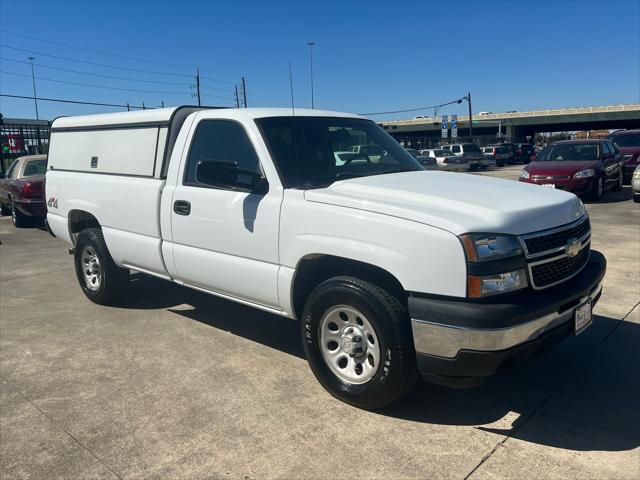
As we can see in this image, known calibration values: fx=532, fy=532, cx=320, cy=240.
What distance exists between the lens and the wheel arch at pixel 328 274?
323 centimetres

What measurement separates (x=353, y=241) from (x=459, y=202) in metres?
0.67

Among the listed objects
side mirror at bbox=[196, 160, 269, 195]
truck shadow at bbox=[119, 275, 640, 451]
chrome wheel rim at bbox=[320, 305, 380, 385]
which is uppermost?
side mirror at bbox=[196, 160, 269, 195]

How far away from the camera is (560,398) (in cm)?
348

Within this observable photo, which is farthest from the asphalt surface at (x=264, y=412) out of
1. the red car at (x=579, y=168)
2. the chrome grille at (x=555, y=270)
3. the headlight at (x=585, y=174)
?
the headlight at (x=585, y=174)

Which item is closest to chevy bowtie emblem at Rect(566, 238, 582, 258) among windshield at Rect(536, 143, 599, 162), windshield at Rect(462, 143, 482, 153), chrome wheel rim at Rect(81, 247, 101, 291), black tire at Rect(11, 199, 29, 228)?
chrome wheel rim at Rect(81, 247, 101, 291)

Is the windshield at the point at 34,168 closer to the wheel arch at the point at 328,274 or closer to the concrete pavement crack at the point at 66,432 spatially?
the concrete pavement crack at the point at 66,432

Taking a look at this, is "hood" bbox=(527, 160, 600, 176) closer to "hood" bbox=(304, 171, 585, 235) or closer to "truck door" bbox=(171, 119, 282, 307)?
"hood" bbox=(304, 171, 585, 235)

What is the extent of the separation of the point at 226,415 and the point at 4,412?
1484mm

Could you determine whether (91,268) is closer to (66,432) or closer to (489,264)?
(66,432)

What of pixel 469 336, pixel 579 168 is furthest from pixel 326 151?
pixel 579 168

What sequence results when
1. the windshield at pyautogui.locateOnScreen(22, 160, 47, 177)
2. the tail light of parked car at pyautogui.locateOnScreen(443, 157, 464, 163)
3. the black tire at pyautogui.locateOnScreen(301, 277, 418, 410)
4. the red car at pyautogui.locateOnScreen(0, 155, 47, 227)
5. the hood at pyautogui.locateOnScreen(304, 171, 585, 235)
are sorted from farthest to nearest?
the tail light of parked car at pyautogui.locateOnScreen(443, 157, 464, 163)
the windshield at pyautogui.locateOnScreen(22, 160, 47, 177)
the red car at pyautogui.locateOnScreen(0, 155, 47, 227)
the black tire at pyautogui.locateOnScreen(301, 277, 418, 410)
the hood at pyautogui.locateOnScreen(304, 171, 585, 235)

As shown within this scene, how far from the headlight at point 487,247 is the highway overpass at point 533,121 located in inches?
2560

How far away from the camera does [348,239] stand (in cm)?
324

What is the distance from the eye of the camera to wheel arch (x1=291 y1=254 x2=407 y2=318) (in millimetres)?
3227
